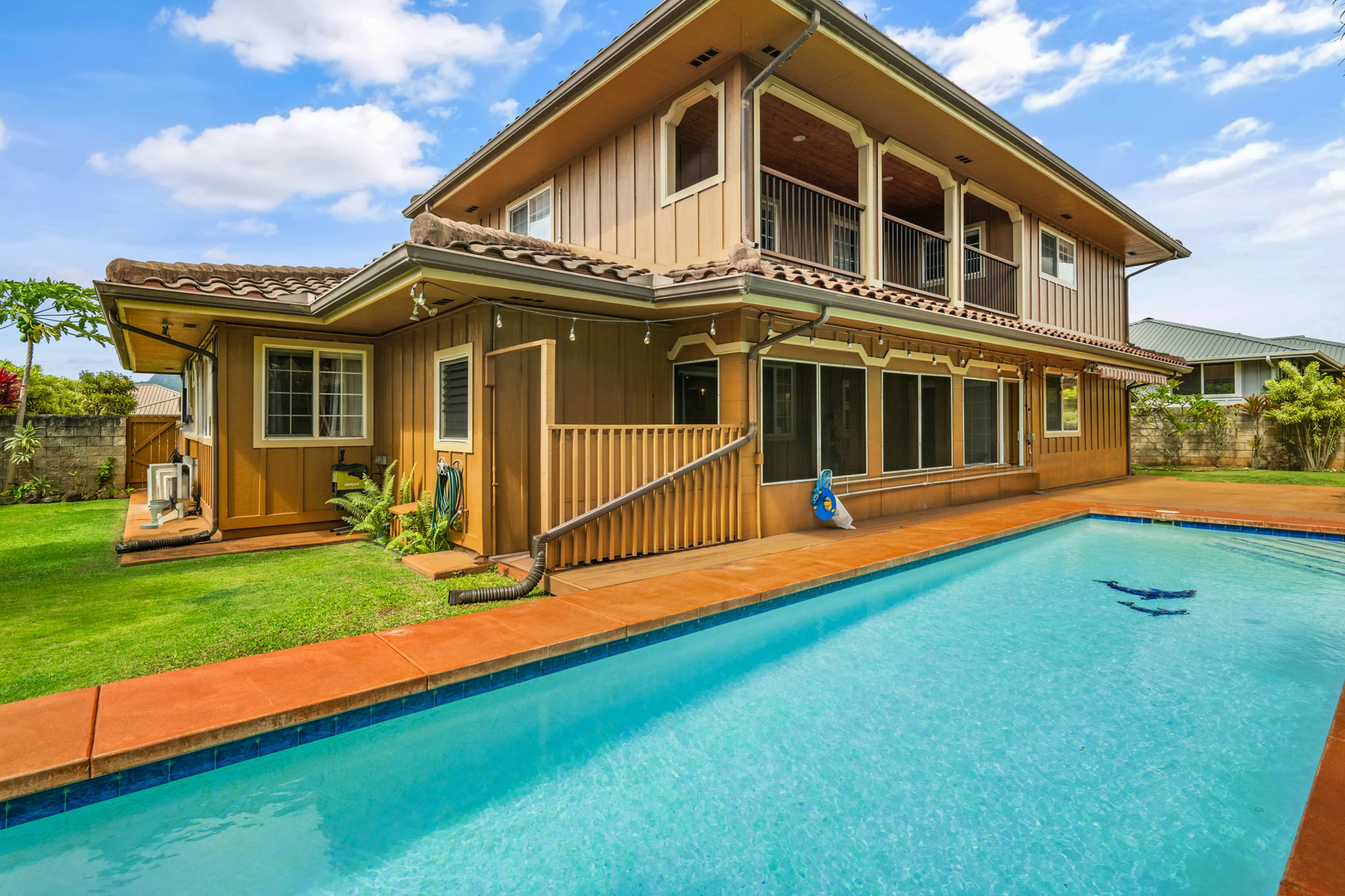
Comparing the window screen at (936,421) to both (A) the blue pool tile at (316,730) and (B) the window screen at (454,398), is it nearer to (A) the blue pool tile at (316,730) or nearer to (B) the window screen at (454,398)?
(B) the window screen at (454,398)

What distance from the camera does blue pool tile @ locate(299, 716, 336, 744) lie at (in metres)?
3.01

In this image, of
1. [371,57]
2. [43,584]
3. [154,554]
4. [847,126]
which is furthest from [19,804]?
[371,57]

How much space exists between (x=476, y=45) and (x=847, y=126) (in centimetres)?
933

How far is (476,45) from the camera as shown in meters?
13.5

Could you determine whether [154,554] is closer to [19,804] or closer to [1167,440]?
[19,804]

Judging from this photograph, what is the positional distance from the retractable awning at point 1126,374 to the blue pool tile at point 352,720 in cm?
1467

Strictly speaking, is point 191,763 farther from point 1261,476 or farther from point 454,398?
point 1261,476

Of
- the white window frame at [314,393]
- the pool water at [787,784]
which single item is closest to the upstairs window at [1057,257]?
the pool water at [787,784]

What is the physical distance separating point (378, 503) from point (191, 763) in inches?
207

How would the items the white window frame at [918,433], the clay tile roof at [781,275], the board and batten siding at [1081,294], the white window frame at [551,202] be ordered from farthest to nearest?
the board and batten siding at [1081,294], the white window frame at [551,202], the white window frame at [918,433], the clay tile roof at [781,275]

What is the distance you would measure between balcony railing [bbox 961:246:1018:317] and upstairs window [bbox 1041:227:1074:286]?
1201mm

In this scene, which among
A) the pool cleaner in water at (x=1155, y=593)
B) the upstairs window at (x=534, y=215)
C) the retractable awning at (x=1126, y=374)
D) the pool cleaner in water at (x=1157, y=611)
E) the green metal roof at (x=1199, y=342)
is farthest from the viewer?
the green metal roof at (x=1199, y=342)

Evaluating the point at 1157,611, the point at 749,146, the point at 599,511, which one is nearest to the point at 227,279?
the point at 599,511

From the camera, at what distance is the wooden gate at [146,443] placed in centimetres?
1293
